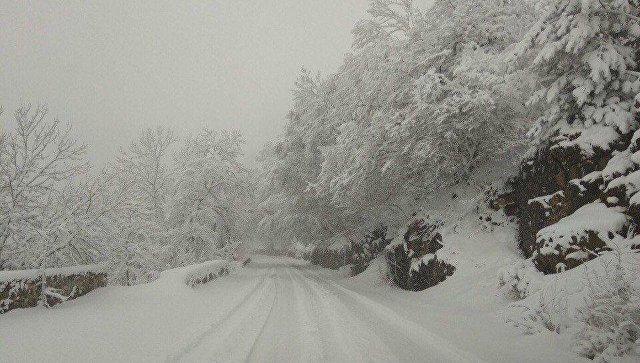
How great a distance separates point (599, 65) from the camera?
565cm

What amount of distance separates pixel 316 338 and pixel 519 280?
4.20 m

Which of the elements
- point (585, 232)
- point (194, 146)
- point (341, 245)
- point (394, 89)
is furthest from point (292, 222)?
point (585, 232)

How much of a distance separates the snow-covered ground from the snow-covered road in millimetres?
15

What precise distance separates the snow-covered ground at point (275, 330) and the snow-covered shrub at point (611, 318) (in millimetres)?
342

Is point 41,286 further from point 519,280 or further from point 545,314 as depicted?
point 519,280

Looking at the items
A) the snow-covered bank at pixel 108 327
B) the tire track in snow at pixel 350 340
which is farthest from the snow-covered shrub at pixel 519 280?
the snow-covered bank at pixel 108 327

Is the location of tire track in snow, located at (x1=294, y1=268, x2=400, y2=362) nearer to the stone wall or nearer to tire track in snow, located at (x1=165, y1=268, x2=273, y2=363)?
tire track in snow, located at (x1=165, y1=268, x2=273, y2=363)

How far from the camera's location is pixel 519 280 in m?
6.59

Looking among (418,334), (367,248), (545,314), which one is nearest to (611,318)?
(545,314)

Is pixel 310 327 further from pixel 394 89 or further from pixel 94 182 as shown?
pixel 394 89

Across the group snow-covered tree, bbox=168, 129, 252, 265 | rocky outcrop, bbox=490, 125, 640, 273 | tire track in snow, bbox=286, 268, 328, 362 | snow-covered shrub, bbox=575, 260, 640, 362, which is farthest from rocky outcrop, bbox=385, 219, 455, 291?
snow-covered tree, bbox=168, 129, 252, 265

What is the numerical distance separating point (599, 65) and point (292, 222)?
1910 cm

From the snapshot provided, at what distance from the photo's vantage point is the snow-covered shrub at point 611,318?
3836mm

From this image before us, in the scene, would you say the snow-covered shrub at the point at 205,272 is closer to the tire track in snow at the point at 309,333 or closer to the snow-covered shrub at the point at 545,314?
the tire track in snow at the point at 309,333
